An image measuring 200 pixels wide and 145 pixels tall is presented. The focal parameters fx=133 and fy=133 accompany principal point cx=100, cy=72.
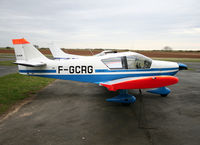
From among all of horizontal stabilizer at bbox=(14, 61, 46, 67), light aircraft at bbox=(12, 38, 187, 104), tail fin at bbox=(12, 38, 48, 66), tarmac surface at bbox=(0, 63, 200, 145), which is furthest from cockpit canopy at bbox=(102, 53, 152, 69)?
tail fin at bbox=(12, 38, 48, 66)

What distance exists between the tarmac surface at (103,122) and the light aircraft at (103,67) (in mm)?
834

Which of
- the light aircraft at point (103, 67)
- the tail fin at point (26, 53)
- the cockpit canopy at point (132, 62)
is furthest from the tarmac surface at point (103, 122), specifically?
the tail fin at point (26, 53)

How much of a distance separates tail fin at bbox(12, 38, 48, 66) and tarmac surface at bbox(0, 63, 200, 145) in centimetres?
203

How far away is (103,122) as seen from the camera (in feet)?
14.5

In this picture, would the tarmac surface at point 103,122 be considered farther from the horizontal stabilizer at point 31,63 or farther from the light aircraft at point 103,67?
the horizontal stabilizer at point 31,63

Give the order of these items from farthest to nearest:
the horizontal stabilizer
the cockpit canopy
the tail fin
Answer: the tail fin < the horizontal stabilizer < the cockpit canopy

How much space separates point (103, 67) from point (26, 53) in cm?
415

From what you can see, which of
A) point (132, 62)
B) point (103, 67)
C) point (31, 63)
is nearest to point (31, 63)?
point (31, 63)

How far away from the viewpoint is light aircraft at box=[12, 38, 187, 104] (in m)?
6.08

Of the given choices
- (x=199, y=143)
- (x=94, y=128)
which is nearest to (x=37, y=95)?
Result: (x=94, y=128)

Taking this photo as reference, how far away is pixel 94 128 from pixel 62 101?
284cm

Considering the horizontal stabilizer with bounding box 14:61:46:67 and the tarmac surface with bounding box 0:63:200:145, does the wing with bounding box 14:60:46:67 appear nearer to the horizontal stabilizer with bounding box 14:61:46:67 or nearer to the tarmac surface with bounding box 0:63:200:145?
the horizontal stabilizer with bounding box 14:61:46:67

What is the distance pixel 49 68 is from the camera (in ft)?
22.6

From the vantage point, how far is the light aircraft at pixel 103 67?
6.08m
